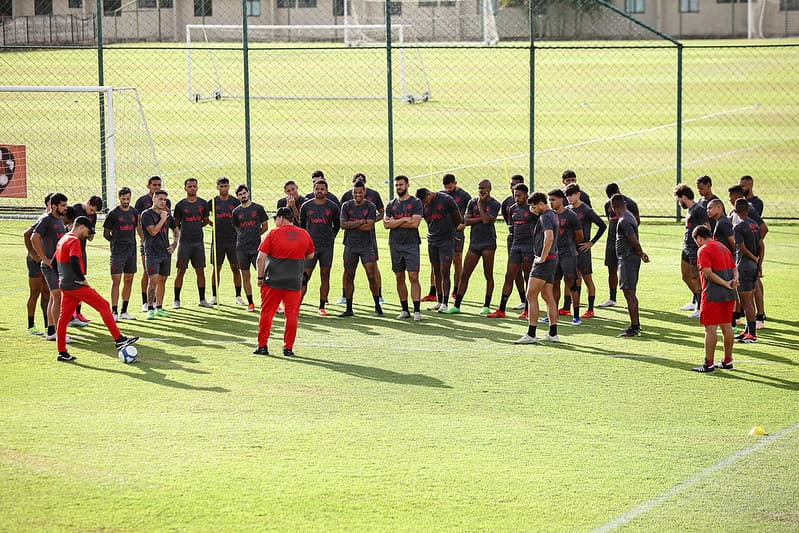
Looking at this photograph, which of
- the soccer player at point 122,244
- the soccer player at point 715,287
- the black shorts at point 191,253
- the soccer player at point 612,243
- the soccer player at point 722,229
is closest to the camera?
the soccer player at point 715,287

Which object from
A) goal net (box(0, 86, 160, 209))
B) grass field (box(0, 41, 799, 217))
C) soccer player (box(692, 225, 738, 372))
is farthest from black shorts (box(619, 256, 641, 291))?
goal net (box(0, 86, 160, 209))

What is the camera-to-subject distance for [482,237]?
17.5 meters

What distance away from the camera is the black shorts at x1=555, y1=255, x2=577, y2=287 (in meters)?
16.4

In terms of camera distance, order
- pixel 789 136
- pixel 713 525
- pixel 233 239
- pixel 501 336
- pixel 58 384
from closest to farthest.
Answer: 1. pixel 713 525
2. pixel 58 384
3. pixel 501 336
4. pixel 233 239
5. pixel 789 136

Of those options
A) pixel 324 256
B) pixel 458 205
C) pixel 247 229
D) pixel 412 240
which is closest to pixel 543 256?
pixel 412 240

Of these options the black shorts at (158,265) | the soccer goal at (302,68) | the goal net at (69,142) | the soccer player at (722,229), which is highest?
the soccer goal at (302,68)

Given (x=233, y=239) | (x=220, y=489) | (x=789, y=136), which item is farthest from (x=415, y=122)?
(x=220, y=489)

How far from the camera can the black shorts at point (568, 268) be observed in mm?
16406

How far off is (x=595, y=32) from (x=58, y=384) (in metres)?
51.8

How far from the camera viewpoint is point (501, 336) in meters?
15.9

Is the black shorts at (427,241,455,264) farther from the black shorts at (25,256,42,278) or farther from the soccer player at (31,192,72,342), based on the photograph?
the black shorts at (25,256,42,278)

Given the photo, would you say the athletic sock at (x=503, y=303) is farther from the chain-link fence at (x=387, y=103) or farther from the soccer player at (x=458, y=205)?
the chain-link fence at (x=387, y=103)

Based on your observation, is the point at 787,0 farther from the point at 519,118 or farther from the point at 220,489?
the point at 220,489

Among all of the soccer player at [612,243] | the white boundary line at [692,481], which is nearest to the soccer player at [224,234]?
the soccer player at [612,243]
